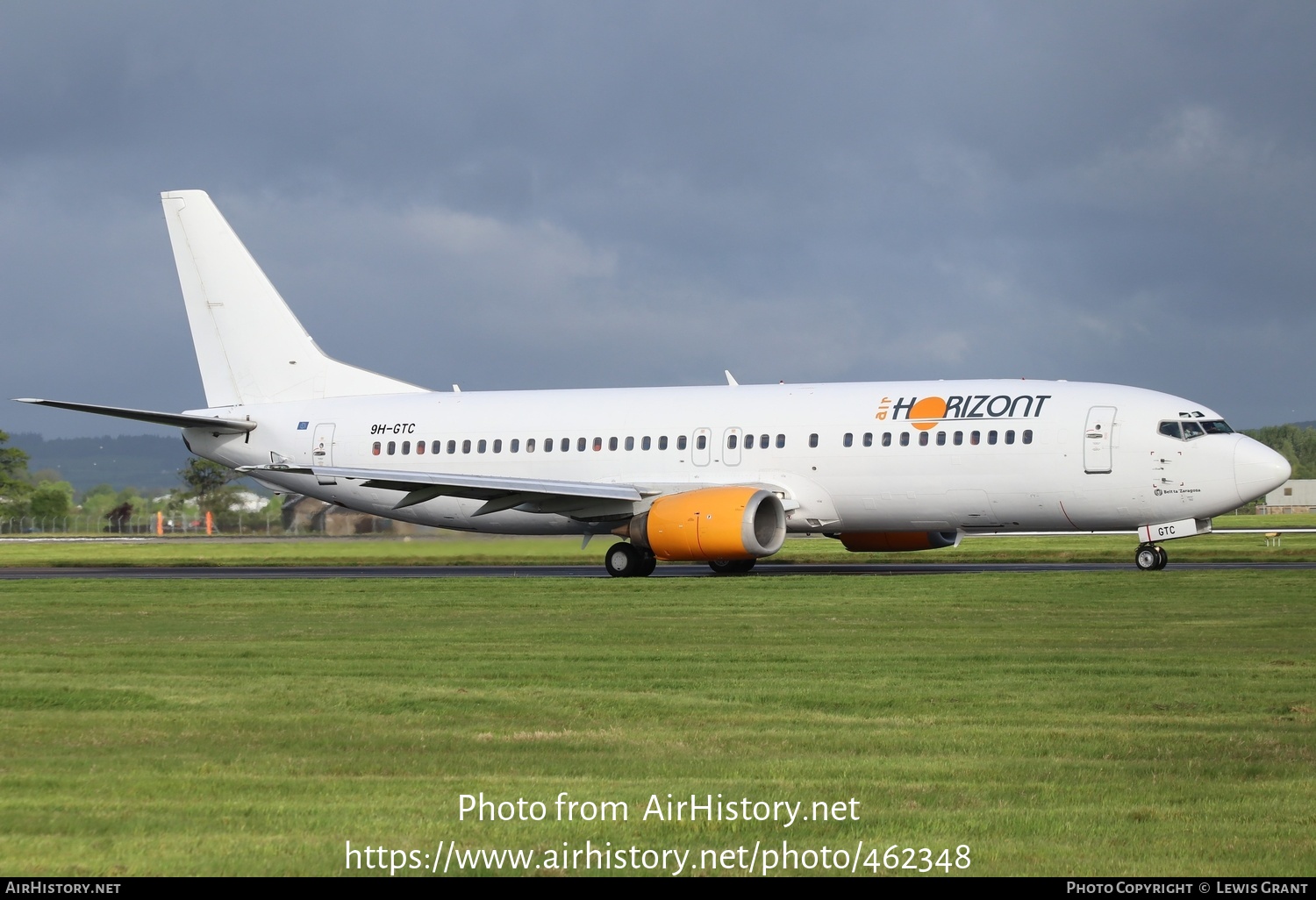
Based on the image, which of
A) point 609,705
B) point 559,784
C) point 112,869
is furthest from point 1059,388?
point 112,869

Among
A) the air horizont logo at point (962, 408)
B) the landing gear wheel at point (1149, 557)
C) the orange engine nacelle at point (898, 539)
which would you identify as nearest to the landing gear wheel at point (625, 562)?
the orange engine nacelle at point (898, 539)

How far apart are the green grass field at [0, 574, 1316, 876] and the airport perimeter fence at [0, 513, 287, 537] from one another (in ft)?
175

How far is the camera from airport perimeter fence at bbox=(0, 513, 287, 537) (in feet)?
241

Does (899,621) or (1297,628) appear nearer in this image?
(1297,628)

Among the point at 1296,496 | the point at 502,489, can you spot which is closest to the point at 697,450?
the point at 502,489

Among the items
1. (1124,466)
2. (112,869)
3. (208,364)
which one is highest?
(208,364)

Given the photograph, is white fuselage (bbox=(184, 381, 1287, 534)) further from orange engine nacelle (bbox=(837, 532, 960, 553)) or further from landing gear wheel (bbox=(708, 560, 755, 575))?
landing gear wheel (bbox=(708, 560, 755, 575))

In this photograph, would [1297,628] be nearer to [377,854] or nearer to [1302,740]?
[1302,740]

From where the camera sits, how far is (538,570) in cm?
3631

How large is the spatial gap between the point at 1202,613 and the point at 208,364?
93.6ft

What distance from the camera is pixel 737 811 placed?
27.2ft

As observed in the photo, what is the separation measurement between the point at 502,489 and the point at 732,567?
5599 millimetres

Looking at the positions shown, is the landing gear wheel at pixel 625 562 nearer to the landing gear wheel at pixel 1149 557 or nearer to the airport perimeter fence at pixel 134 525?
the landing gear wheel at pixel 1149 557

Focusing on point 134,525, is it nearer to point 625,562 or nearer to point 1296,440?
point 625,562
